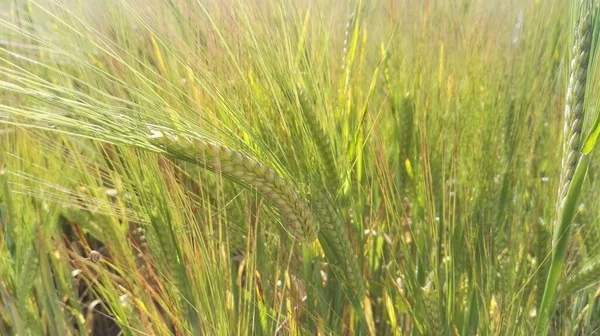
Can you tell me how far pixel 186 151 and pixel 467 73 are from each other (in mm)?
511

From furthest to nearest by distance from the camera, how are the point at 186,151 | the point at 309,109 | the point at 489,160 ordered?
the point at 489,160
the point at 309,109
the point at 186,151

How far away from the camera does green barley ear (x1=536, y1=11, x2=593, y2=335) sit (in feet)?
2.26

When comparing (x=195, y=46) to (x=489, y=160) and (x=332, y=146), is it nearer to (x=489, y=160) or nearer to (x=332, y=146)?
(x=332, y=146)

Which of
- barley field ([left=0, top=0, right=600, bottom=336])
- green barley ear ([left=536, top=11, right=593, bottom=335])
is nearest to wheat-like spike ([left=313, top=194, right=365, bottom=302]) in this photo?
barley field ([left=0, top=0, right=600, bottom=336])

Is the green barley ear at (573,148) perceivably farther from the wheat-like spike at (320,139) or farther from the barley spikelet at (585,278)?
the wheat-like spike at (320,139)

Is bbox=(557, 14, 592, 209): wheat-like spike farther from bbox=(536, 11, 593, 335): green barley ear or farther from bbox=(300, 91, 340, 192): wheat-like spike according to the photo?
bbox=(300, 91, 340, 192): wheat-like spike

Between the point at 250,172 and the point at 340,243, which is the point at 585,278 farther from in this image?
the point at 250,172

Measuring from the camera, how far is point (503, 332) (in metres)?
0.87

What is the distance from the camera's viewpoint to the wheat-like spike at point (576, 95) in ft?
2.26

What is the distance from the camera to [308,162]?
82cm

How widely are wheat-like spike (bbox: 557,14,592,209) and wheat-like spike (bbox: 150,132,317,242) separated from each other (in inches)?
11.2

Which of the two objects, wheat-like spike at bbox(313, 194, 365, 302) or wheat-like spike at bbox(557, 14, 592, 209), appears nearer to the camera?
wheat-like spike at bbox(557, 14, 592, 209)

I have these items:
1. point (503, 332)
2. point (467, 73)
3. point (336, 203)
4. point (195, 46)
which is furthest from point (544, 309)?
point (195, 46)

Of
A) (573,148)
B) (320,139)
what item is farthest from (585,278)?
(320,139)
